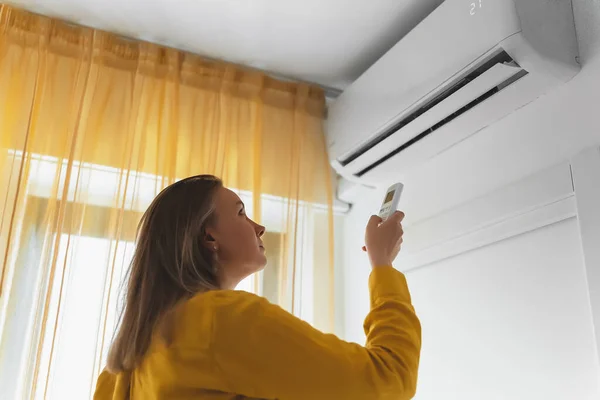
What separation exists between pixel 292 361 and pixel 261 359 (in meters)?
0.04

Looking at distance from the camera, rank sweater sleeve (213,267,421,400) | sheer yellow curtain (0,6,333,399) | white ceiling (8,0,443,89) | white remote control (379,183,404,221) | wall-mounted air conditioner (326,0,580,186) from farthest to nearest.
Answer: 1. white ceiling (8,0,443,89)
2. sheer yellow curtain (0,6,333,399)
3. wall-mounted air conditioner (326,0,580,186)
4. white remote control (379,183,404,221)
5. sweater sleeve (213,267,421,400)

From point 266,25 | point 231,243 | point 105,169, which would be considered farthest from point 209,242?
point 266,25

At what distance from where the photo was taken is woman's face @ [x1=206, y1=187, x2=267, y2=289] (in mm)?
924

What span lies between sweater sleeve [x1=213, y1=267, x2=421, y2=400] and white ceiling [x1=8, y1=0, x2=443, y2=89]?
92 cm

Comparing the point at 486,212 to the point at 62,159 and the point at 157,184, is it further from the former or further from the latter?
the point at 62,159

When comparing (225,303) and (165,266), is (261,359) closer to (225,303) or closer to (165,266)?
(225,303)

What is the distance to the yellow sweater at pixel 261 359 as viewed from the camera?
720mm

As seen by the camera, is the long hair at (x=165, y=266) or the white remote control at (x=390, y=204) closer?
the long hair at (x=165, y=266)

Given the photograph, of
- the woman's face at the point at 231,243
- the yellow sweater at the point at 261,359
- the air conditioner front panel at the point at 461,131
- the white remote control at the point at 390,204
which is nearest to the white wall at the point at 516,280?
the air conditioner front panel at the point at 461,131

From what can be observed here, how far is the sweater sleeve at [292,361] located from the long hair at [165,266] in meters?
0.11

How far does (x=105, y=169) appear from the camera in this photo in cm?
145

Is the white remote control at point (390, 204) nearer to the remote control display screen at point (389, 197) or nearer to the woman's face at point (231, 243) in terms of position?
the remote control display screen at point (389, 197)

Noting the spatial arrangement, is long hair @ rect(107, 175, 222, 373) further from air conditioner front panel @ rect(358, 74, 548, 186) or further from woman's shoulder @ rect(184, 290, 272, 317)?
air conditioner front panel @ rect(358, 74, 548, 186)

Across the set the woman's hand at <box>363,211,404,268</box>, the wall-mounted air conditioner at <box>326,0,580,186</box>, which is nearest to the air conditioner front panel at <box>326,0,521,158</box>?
the wall-mounted air conditioner at <box>326,0,580,186</box>
